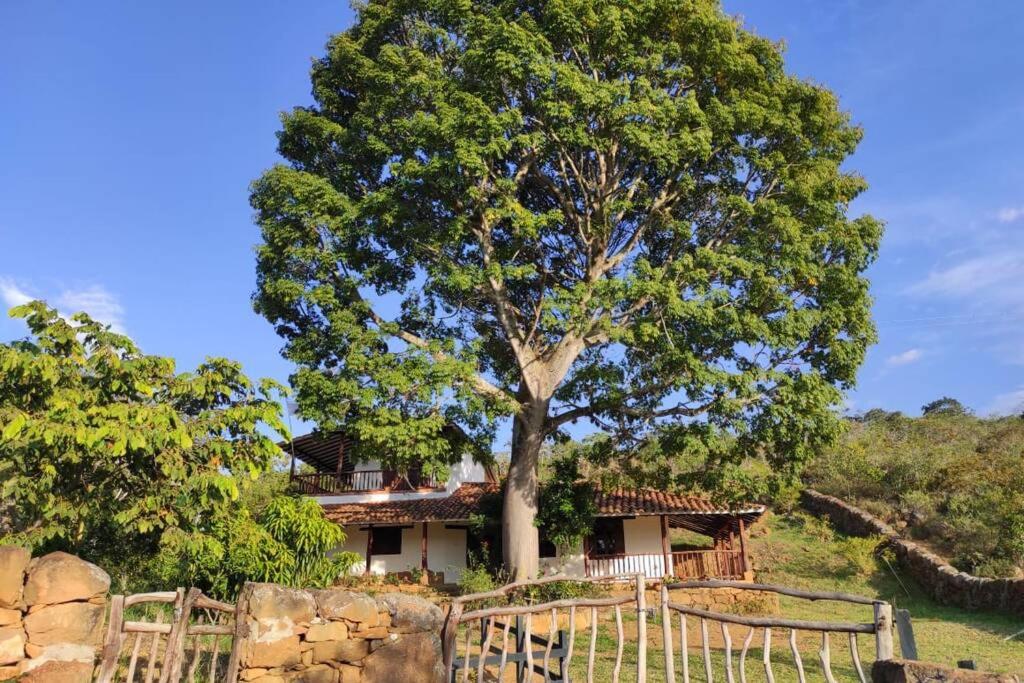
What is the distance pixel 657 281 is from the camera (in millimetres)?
13109

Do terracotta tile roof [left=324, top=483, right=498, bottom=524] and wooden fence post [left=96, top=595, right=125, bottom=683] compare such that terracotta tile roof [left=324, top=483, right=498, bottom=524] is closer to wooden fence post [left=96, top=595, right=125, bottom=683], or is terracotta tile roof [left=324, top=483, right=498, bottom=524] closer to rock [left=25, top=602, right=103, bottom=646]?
rock [left=25, top=602, right=103, bottom=646]

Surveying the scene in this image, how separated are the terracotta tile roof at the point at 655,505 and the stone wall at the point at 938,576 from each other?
13.1 feet

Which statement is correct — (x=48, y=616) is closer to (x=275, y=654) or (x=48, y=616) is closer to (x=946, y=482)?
(x=275, y=654)

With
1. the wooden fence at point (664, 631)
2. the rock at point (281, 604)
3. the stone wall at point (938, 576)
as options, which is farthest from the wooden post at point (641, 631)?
the stone wall at point (938, 576)

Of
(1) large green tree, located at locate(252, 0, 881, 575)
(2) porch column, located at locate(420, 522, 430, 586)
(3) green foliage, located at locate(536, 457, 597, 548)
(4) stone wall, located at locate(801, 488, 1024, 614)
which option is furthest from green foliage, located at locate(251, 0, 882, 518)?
(2) porch column, located at locate(420, 522, 430, 586)

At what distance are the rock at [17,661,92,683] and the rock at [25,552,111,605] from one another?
0.47 metres

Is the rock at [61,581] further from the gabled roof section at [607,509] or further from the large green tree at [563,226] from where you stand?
the gabled roof section at [607,509]

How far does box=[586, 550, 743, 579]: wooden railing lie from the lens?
1920 cm

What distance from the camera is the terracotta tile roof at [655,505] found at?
1889 cm

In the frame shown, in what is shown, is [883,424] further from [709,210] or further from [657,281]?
[657,281]

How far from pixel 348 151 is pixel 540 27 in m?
4.82

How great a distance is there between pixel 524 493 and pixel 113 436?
9454mm

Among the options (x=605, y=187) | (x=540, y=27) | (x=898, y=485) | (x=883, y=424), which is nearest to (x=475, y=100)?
(x=540, y=27)

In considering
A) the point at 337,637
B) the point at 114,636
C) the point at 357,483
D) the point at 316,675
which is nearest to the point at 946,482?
the point at 357,483
